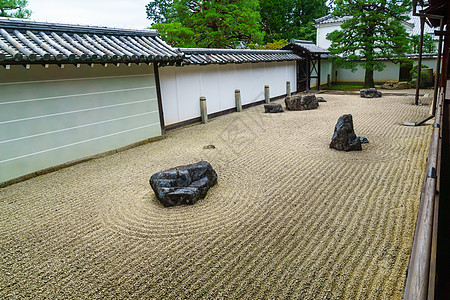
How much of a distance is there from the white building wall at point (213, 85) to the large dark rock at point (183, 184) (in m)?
5.48

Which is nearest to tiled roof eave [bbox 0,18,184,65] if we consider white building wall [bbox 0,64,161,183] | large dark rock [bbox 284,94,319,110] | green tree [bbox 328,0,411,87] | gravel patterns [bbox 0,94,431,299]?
white building wall [bbox 0,64,161,183]

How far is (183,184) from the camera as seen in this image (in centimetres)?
484

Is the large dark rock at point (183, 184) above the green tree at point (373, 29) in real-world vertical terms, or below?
below

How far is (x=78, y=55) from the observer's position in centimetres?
600

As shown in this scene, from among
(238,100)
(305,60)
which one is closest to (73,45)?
(238,100)

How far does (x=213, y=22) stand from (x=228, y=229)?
1778 cm

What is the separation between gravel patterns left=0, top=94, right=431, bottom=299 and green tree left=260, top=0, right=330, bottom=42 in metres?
22.8

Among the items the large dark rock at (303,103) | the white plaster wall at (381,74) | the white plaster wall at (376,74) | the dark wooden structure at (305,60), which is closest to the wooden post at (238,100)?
the large dark rock at (303,103)

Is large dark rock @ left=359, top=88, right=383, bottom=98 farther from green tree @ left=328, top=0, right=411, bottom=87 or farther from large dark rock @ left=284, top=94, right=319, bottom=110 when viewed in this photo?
large dark rock @ left=284, top=94, right=319, bottom=110

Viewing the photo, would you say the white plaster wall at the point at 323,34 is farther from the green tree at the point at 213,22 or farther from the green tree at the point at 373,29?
the green tree at the point at 213,22

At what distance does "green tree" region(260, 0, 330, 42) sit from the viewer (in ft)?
89.0

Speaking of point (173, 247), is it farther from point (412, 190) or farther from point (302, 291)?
point (412, 190)

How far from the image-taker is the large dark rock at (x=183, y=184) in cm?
454

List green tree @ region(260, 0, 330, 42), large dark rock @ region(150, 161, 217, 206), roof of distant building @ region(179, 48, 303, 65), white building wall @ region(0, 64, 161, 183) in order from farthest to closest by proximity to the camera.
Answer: green tree @ region(260, 0, 330, 42) < roof of distant building @ region(179, 48, 303, 65) < white building wall @ region(0, 64, 161, 183) < large dark rock @ region(150, 161, 217, 206)
